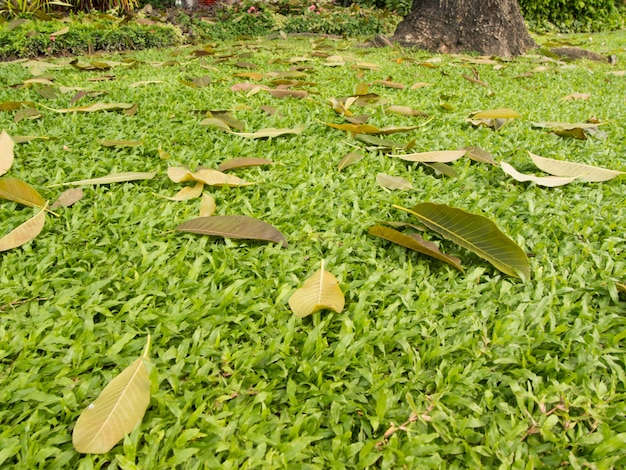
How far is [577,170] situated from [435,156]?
515mm

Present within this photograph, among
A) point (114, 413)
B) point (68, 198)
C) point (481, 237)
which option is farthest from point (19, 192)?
point (481, 237)

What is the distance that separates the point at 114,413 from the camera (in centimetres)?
82

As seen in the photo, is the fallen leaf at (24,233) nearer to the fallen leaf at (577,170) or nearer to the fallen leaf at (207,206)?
the fallen leaf at (207,206)

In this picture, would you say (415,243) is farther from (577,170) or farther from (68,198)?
(68,198)

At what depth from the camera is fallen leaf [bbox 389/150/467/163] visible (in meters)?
1.79

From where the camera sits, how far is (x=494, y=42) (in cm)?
515

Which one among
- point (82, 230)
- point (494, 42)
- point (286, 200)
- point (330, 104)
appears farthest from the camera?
point (494, 42)

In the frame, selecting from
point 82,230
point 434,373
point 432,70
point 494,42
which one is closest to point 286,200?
point 82,230

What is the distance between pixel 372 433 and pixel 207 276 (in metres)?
0.58

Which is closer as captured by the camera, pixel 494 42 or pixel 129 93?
pixel 129 93

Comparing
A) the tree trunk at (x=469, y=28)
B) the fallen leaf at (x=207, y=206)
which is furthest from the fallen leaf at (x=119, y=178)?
the tree trunk at (x=469, y=28)

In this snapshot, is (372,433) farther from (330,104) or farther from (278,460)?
(330,104)

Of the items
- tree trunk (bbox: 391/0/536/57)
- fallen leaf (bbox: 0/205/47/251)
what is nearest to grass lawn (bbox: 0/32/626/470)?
fallen leaf (bbox: 0/205/47/251)

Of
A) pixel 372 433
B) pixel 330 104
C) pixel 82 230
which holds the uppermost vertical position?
pixel 330 104
